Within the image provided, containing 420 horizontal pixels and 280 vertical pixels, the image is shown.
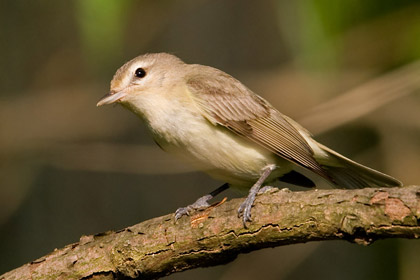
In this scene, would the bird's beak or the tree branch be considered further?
the bird's beak

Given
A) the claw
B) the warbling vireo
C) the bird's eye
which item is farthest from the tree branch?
the bird's eye

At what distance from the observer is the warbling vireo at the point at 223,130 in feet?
13.6

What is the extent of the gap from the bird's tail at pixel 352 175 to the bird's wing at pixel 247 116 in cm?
20

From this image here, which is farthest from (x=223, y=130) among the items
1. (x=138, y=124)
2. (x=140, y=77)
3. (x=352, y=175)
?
(x=138, y=124)

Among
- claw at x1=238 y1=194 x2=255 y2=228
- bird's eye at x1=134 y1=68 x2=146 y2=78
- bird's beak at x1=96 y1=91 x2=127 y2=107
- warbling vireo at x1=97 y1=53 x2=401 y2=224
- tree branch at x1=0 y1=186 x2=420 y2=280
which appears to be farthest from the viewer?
bird's eye at x1=134 y1=68 x2=146 y2=78

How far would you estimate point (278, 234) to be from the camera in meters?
3.09

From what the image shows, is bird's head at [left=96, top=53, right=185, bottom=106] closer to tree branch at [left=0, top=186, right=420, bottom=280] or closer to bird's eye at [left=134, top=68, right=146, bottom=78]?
bird's eye at [left=134, top=68, right=146, bottom=78]

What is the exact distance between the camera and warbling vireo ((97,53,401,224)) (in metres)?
4.15

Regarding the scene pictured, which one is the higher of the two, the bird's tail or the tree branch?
the tree branch

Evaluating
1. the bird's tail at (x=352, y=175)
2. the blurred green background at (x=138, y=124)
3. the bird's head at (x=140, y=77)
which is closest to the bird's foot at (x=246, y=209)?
the bird's tail at (x=352, y=175)

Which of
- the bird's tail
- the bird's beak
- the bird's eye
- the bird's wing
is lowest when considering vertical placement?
the bird's tail

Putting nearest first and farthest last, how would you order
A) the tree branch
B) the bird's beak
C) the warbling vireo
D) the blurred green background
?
1. the tree branch
2. the warbling vireo
3. the bird's beak
4. the blurred green background

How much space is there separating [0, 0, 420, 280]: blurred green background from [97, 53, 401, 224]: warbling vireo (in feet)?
3.50

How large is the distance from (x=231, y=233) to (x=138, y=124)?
4603mm
